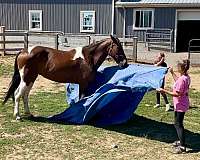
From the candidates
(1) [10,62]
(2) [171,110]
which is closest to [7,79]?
(1) [10,62]

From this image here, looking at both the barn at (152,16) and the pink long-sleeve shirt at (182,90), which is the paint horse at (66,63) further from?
the barn at (152,16)

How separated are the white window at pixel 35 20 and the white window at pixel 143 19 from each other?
19.0 ft

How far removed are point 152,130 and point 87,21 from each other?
18882mm

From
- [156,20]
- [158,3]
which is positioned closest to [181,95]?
[158,3]

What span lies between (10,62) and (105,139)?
39.2 ft

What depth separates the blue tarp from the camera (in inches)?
340

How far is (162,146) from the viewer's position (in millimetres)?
7836

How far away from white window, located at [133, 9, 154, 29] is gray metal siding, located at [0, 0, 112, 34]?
1511 mm

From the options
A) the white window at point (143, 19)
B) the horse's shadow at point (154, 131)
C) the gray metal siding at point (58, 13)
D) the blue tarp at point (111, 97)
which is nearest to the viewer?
the horse's shadow at point (154, 131)

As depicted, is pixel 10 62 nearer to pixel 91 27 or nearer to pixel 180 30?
pixel 91 27

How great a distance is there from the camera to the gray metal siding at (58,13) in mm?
26766

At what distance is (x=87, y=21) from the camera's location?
27188 millimetres

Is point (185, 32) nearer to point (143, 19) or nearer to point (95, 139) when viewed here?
point (143, 19)

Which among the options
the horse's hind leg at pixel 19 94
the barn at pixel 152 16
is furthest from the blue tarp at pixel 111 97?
the barn at pixel 152 16
